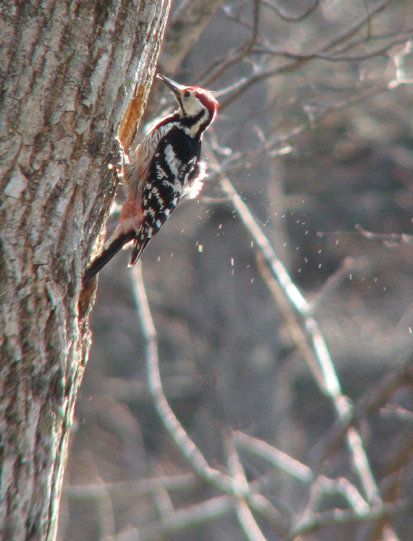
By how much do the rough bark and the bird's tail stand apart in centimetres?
27

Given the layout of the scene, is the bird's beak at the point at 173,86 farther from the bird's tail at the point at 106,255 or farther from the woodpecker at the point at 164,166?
the bird's tail at the point at 106,255

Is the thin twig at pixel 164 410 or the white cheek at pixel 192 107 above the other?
the white cheek at pixel 192 107

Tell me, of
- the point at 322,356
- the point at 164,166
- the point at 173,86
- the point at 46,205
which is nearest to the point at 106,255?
the point at 46,205

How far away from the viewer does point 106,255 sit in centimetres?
292

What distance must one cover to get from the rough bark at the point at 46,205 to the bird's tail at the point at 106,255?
27 centimetres

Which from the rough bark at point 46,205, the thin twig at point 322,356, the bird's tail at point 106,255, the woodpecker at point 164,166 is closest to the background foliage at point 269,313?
the thin twig at point 322,356

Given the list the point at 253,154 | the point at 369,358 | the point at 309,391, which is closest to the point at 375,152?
the point at 369,358

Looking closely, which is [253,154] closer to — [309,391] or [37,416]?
[37,416]

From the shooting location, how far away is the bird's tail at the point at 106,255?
2.61 meters

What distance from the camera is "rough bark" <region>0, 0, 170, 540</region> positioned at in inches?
81.3

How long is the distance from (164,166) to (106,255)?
1.31 metres

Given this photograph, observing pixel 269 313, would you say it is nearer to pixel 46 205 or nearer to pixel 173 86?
pixel 173 86

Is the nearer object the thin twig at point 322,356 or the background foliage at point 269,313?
the thin twig at point 322,356

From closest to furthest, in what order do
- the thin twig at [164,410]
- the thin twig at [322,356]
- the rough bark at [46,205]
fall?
1. the rough bark at [46,205]
2. the thin twig at [164,410]
3. the thin twig at [322,356]
